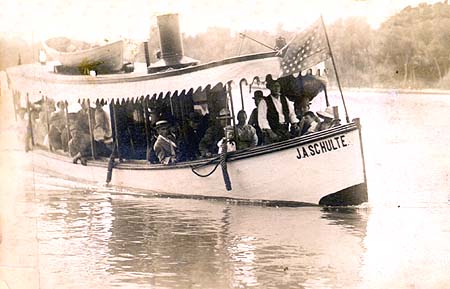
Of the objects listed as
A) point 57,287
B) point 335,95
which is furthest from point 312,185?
point 57,287

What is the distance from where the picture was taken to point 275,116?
115 inches

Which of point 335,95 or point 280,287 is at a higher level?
point 335,95

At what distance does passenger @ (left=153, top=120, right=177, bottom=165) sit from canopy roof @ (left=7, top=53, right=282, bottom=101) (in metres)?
0.15

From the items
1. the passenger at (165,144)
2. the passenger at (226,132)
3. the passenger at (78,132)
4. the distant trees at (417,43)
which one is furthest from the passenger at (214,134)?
the distant trees at (417,43)

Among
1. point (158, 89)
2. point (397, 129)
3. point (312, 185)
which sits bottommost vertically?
point (312, 185)

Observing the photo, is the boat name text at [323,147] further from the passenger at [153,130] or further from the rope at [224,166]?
the passenger at [153,130]

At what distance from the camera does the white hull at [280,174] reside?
2895mm

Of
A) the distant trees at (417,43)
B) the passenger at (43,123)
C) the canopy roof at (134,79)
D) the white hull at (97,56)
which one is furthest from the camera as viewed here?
the passenger at (43,123)

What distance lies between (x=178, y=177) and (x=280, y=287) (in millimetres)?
605

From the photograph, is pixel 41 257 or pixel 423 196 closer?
pixel 423 196

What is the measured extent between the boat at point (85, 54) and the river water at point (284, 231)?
506mm

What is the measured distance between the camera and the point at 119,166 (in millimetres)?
3086

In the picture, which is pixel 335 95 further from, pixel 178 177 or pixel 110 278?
pixel 110 278

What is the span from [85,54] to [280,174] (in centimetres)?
93
